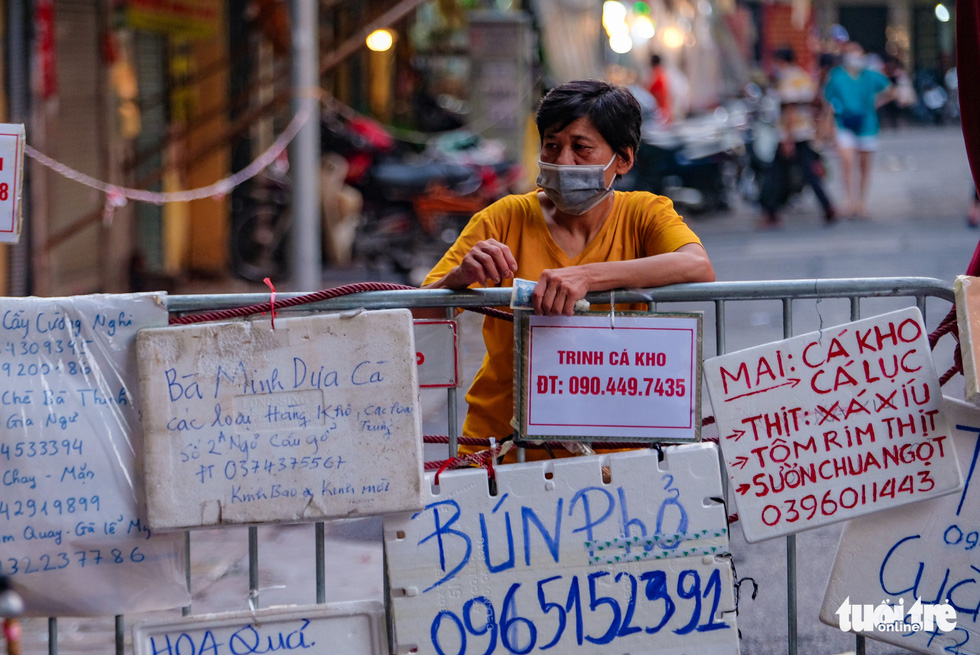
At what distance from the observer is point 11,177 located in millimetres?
2902

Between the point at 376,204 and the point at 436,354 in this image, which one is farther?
the point at 376,204

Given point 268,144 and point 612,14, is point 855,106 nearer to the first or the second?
point 268,144

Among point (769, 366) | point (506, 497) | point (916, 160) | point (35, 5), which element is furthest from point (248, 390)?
point (916, 160)

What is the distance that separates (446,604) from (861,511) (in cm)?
103

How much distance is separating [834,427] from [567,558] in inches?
28.5

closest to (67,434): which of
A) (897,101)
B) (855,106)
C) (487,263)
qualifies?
(487,263)

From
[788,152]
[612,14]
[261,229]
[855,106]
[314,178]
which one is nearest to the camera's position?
[314,178]

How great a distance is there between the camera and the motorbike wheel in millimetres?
10867

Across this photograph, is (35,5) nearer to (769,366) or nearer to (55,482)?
(55,482)

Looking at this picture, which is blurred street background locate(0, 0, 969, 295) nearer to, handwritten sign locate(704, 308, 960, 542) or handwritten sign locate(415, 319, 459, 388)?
handwritten sign locate(704, 308, 960, 542)

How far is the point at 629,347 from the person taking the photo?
272 cm

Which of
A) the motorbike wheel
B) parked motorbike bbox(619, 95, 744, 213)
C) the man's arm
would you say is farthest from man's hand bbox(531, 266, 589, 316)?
parked motorbike bbox(619, 95, 744, 213)

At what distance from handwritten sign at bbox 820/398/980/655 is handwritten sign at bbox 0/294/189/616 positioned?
5.71 feet

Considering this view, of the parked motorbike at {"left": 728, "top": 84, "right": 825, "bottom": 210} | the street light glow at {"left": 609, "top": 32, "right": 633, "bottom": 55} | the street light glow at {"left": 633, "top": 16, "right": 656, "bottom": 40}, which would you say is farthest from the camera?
the street light glow at {"left": 633, "top": 16, "right": 656, "bottom": 40}
